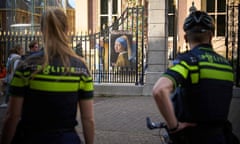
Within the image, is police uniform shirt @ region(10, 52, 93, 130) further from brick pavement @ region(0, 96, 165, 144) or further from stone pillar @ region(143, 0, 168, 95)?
stone pillar @ region(143, 0, 168, 95)

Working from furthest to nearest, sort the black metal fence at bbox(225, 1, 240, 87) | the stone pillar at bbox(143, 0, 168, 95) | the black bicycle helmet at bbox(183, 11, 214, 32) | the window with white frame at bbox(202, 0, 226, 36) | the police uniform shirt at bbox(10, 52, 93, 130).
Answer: the window with white frame at bbox(202, 0, 226, 36) < the stone pillar at bbox(143, 0, 168, 95) < the black metal fence at bbox(225, 1, 240, 87) < the black bicycle helmet at bbox(183, 11, 214, 32) < the police uniform shirt at bbox(10, 52, 93, 130)

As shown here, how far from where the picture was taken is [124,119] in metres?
9.62

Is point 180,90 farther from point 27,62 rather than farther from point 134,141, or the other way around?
point 134,141

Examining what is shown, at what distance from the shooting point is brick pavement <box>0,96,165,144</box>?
7594 mm

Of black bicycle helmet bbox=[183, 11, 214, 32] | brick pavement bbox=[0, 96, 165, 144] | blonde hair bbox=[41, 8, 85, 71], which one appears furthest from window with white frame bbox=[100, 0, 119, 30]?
blonde hair bbox=[41, 8, 85, 71]

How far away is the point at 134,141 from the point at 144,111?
11.0 ft

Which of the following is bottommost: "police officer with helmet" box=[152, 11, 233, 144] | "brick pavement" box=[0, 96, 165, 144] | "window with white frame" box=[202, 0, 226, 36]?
"brick pavement" box=[0, 96, 165, 144]

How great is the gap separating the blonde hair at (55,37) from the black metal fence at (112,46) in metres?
10.6

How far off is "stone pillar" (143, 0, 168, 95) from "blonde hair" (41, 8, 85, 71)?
10.5 metres

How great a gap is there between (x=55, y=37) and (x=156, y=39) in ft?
34.9

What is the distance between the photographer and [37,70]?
112 inches

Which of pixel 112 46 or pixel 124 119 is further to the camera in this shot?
pixel 112 46

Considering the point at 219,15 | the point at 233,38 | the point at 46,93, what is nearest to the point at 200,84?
the point at 46,93

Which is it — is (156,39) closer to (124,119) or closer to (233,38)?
(233,38)
